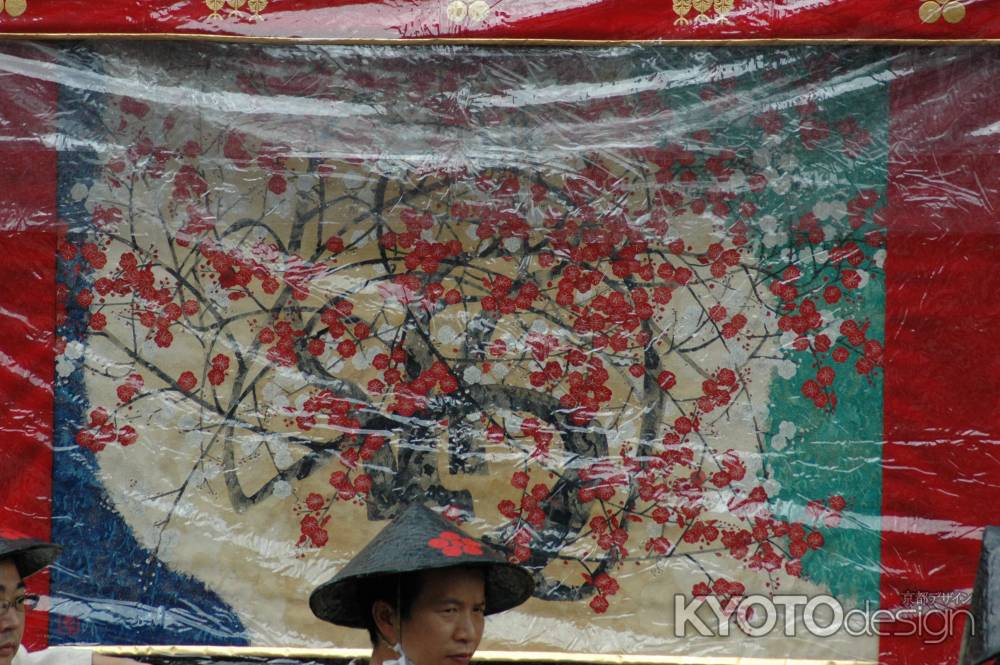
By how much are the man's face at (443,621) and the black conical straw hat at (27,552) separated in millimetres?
920

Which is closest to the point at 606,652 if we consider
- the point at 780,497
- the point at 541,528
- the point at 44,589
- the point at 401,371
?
the point at 541,528

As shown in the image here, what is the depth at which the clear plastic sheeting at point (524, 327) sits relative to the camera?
3760 millimetres

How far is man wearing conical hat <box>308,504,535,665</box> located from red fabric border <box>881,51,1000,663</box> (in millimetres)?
1265

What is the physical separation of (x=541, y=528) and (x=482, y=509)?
0.53ft

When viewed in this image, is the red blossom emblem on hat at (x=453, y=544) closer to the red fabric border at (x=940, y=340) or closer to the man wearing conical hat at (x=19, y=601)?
the man wearing conical hat at (x=19, y=601)

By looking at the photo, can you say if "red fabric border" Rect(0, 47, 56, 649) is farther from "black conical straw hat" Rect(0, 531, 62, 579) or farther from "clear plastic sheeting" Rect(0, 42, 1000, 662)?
"black conical straw hat" Rect(0, 531, 62, 579)

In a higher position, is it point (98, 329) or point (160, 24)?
point (160, 24)

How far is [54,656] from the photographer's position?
137 inches

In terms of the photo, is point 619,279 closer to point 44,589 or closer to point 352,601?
point 352,601

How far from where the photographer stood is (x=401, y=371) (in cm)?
383

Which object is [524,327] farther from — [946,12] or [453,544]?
[946,12]

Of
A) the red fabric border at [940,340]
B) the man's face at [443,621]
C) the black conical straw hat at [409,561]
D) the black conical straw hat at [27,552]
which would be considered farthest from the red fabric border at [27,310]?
the red fabric border at [940,340]

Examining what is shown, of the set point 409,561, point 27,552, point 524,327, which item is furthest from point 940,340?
point 27,552

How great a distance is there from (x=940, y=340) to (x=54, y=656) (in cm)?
234
